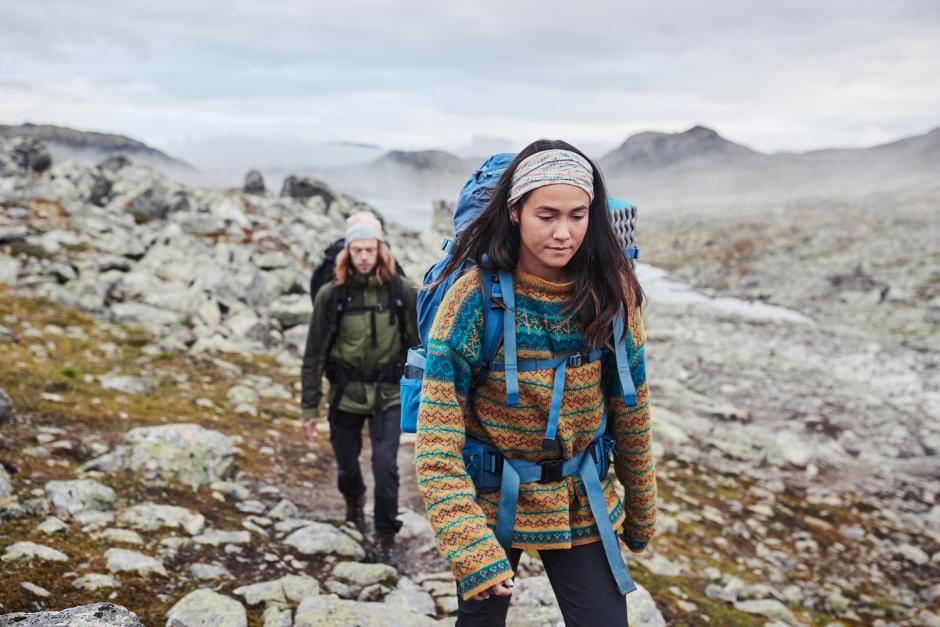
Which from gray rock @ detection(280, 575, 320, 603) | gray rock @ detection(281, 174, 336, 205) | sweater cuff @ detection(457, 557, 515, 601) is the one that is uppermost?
gray rock @ detection(281, 174, 336, 205)

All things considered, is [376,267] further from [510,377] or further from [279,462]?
[279,462]

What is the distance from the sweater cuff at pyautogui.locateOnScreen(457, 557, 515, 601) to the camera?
2877 mm

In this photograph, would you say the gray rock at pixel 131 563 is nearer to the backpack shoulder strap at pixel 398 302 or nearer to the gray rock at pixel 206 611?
the gray rock at pixel 206 611

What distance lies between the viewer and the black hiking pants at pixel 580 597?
325 centimetres

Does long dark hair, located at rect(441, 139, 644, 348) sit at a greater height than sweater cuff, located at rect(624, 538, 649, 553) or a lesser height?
greater

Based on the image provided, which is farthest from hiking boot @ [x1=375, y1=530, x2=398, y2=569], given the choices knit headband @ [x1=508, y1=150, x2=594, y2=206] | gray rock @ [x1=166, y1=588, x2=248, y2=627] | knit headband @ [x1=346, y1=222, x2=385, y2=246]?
knit headband @ [x1=508, y1=150, x2=594, y2=206]

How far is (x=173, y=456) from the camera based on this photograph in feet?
25.2

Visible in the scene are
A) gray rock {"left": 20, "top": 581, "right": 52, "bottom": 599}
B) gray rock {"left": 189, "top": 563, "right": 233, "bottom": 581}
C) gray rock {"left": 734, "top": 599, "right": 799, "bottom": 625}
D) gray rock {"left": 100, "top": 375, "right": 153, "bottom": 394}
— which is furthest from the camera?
gray rock {"left": 100, "top": 375, "right": 153, "bottom": 394}

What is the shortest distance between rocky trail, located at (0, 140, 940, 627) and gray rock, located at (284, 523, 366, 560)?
29mm

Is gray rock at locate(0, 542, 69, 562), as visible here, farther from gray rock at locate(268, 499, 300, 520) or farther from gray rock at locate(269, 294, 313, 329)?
gray rock at locate(269, 294, 313, 329)

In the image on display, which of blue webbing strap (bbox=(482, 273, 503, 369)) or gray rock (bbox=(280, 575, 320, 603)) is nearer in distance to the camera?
blue webbing strap (bbox=(482, 273, 503, 369))

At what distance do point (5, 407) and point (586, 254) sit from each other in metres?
7.83

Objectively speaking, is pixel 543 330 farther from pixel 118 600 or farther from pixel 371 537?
pixel 371 537

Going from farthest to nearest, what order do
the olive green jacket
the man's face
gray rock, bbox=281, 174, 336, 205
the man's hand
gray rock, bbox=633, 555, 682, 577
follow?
gray rock, bbox=281, 174, 336, 205
gray rock, bbox=633, 555, 682, 577
the man's hand
the olive green jacket
the man's face
